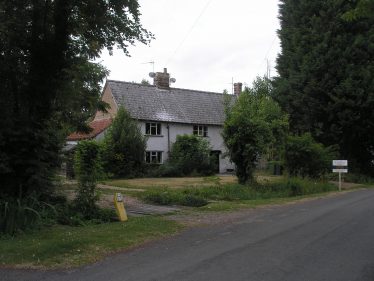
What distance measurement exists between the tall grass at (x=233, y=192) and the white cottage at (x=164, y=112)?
1516 centimetres

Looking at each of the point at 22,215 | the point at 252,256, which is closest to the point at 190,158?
the point at 22,215

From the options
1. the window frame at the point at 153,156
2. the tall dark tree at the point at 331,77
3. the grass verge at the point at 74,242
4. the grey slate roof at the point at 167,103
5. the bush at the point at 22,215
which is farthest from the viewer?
the grey slate roof at the point at 167,103

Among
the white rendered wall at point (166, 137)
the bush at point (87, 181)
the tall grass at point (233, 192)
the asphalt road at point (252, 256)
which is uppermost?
the white rendered wall at point (166, 137)

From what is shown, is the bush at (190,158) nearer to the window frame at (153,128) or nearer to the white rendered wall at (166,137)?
the white rendered wall at (166,137)

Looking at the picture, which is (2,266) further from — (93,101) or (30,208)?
(93,101)

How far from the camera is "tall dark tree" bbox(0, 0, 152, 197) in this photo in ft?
46.8

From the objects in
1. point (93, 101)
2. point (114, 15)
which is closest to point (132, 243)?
point (114, 15)

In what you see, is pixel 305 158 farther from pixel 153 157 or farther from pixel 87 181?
pixel 87 181

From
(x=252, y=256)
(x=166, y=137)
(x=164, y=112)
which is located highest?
(x=164, y=112)

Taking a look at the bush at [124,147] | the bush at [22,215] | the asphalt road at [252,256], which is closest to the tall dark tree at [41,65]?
the bush at [22,215]

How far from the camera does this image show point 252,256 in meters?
9.12

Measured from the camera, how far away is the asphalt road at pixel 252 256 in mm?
7754

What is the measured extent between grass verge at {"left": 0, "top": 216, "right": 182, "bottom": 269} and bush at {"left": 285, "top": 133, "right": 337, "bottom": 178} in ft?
56.4

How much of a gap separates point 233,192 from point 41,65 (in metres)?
11.2
